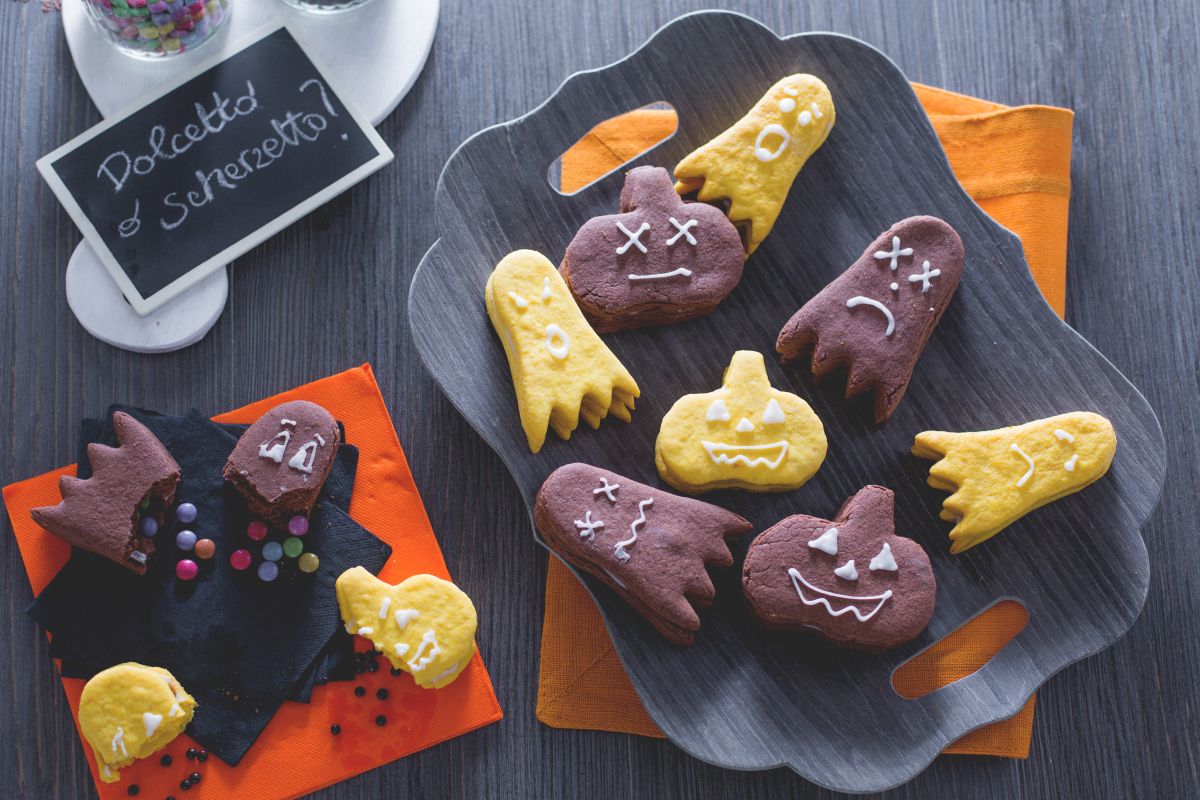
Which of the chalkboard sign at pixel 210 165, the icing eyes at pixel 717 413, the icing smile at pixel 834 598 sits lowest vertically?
the icing smile at pixel 834 598

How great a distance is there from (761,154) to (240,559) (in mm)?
1347

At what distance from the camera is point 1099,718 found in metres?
2.37

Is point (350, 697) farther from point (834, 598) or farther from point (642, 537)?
point (834, 598)

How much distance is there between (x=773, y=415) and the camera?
7.13 feet

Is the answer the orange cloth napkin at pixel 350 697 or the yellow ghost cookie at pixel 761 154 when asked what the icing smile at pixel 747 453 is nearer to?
the yellow ghost cookie at pixel 761 154

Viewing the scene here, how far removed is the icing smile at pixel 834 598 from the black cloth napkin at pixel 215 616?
858mm

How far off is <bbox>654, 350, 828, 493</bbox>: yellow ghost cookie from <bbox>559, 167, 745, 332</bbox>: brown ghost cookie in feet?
0.59

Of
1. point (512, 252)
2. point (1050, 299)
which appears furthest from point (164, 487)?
point (1050, 299)

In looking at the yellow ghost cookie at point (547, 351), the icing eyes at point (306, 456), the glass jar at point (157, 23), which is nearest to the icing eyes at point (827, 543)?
the yellow ghost cookie at point (547, 351)

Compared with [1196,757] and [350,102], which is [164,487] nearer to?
[350,102]

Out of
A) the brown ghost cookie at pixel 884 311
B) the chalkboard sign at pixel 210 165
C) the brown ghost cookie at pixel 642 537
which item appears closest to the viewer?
the brown ghost cookie at pixel 642 537

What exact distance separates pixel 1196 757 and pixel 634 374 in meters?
1.47

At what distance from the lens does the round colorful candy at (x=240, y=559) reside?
225 centimetres

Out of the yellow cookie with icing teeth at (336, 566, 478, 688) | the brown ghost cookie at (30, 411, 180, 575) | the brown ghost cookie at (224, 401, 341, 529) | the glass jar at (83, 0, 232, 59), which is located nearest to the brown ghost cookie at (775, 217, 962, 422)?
the yellow cookie with icing teeth at (336, 566, 478, 688)
